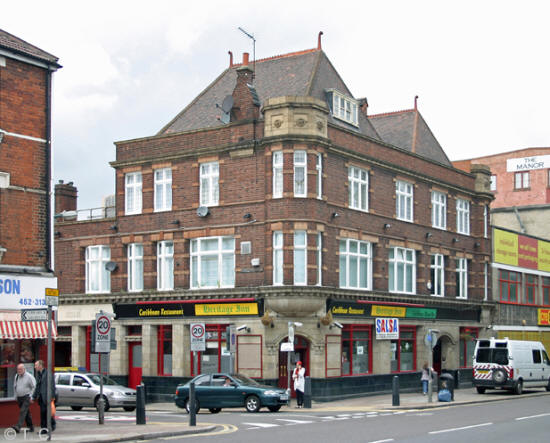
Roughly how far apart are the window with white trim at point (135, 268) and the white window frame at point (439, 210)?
47.6ft

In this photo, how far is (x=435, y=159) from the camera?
4719cm

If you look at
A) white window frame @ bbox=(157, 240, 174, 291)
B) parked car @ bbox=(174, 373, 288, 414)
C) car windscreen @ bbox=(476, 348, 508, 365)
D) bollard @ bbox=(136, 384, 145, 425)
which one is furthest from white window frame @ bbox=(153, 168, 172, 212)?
bollard @ bbox=(136, 384, 145, 425)

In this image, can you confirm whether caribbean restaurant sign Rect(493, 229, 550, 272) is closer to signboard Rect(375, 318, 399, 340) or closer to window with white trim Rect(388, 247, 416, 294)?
window with white trim Rect(388, 247, 416, 294)

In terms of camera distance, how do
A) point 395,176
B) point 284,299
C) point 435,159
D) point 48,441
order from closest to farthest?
point 48,441 → point 284,299 → point 395,176 → point 435,159

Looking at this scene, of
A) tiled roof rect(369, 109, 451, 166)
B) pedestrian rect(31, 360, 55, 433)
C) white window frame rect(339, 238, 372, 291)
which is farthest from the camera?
tiled roof rect(369, 109, 451, 166)

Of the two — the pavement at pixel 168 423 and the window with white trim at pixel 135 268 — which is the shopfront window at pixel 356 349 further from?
the window with white trim at pixel 135 268

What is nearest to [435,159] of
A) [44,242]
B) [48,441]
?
[44,242]

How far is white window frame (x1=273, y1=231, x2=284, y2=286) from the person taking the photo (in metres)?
34.4

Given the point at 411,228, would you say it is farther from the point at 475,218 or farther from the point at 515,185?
the point at 515,185

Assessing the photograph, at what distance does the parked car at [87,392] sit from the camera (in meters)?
31.2

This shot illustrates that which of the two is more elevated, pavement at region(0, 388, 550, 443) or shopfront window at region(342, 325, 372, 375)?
shopfront window at region(342, 325, 372, 375)

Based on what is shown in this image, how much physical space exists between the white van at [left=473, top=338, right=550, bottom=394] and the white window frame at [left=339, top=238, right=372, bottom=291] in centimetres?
574

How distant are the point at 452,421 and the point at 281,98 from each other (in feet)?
50.5

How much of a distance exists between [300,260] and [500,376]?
10235 mm
